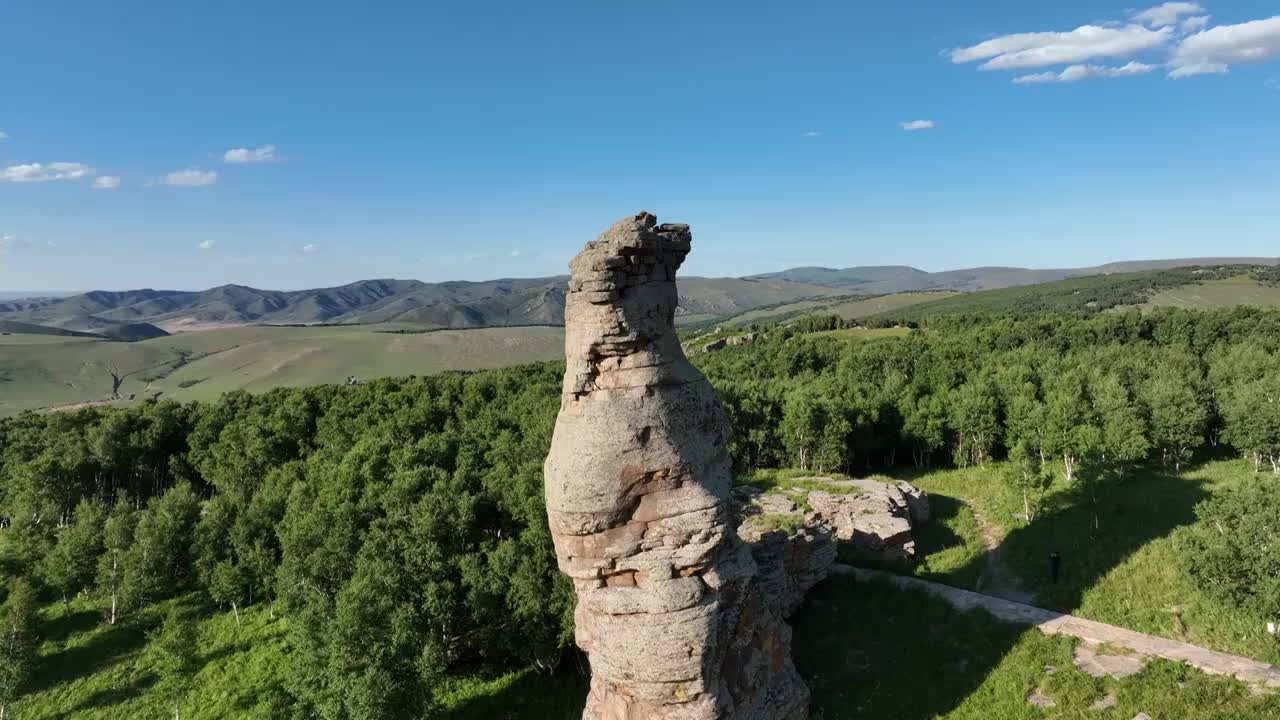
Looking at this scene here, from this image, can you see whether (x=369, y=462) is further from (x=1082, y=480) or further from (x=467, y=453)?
(x=1082, y=480)

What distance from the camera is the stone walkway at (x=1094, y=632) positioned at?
63.8 feet

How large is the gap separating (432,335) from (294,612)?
488 ft

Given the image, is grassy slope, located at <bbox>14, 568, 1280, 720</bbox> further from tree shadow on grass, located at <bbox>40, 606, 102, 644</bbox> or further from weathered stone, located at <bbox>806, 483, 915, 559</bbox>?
weathered stone, located at <bbox>806, 483, 915, 559</bbox>

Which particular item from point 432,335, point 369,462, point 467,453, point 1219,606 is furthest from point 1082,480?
point 432,335

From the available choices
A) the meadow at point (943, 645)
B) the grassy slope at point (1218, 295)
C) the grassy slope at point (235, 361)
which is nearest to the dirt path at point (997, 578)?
the meadow at point (943, 645)

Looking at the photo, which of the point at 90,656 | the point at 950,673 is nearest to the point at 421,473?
the point at 90,656

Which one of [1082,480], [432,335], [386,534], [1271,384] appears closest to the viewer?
[386,534]

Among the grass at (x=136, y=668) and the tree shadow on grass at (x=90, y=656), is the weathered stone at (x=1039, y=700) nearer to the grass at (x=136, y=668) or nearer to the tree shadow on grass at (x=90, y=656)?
the grass at (x=136, y=668)

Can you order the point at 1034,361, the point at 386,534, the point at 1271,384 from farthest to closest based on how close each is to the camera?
the point at 1034,361
the point at 1271,384
the point at 386,534

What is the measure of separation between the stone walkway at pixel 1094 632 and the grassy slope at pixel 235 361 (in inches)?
4761

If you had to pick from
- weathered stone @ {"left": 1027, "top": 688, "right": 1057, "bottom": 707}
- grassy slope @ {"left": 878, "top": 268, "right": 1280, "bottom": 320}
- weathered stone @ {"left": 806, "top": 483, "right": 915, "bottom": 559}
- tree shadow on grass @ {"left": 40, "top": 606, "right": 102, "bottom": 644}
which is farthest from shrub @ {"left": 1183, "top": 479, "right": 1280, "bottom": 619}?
grassy slope @ {"left": 878, "top": 268, "right": 1280, "bottom": 320}

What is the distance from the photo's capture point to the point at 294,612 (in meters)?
32.8

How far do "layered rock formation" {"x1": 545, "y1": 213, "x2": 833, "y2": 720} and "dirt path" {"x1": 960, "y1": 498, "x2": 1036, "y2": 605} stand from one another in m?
17.6

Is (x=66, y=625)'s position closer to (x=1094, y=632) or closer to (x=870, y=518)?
(x=870, y=518)
